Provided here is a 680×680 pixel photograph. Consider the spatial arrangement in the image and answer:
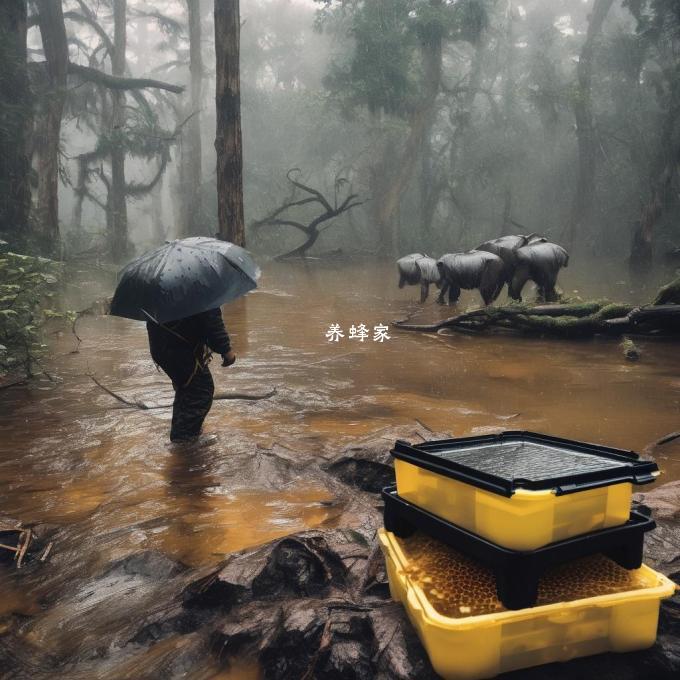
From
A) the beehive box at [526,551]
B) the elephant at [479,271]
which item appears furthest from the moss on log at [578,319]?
the beehive box at [526,551]

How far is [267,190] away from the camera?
35.7 metres

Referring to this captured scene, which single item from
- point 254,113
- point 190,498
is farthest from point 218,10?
point 254,113

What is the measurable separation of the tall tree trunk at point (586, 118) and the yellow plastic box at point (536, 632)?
2509cm

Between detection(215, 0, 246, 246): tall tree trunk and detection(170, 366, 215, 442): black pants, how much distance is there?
8241 millimetres

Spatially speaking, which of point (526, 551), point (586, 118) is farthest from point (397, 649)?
point (586, 118)

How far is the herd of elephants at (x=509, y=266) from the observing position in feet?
37.2

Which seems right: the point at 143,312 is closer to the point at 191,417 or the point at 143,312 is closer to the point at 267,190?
the point at 191,417

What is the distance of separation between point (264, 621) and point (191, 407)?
2.86 m

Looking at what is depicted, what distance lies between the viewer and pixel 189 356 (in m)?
4.89

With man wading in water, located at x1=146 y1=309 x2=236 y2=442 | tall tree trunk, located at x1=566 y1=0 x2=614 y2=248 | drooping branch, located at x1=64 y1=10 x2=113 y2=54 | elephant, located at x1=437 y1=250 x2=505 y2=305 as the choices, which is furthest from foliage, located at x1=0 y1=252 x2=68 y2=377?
tall tree trunk, located at x1=566 y1=0 x2=614 y2=248

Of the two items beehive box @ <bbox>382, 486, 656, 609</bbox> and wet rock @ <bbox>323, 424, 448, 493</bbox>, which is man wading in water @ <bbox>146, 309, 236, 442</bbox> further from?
beehive box @ <bbox>382, 486, 656, 609</bbox>

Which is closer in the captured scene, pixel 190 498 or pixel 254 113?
pixel 190 498

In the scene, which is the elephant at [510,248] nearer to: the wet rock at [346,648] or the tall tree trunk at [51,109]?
the wet rock at [346,648]

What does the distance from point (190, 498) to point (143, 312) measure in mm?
1315
